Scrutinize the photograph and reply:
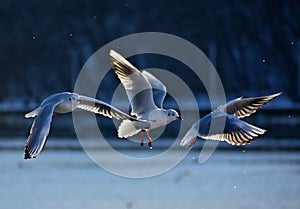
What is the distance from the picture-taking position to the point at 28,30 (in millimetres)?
51531

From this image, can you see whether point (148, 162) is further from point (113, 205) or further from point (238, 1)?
point (238, 1)

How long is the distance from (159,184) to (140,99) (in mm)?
4994

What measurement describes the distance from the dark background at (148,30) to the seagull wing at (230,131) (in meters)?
31.4

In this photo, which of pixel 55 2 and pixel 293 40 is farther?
pixel 55 2

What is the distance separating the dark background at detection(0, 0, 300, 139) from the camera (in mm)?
45156

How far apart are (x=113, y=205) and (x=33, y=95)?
91.5 feet

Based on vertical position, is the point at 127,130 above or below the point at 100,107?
below

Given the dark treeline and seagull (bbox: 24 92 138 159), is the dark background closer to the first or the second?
the dark treeline

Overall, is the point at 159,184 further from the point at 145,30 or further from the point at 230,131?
the point at 145,30

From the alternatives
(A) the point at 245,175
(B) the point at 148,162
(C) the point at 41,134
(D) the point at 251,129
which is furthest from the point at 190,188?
(C) the point at 41,134

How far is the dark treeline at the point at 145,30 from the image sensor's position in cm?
4575

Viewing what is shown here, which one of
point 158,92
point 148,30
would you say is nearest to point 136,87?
point 158,92

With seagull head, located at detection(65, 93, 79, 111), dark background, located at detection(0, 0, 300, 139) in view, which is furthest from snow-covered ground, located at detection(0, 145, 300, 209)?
dark background, located at detection(0, 0, 300, 139)

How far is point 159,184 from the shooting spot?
16.9m
